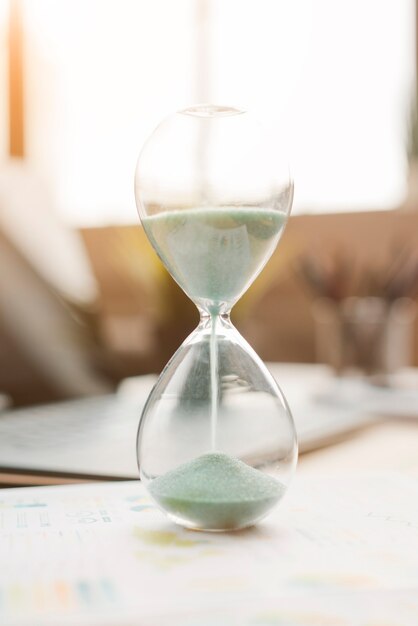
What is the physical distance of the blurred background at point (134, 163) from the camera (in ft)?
3.81

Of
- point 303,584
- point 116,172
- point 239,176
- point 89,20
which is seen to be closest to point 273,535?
point 303,584

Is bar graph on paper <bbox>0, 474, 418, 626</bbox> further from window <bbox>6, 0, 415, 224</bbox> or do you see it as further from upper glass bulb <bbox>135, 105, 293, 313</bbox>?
window <bbox>6, 0, 415, 224</bbox>

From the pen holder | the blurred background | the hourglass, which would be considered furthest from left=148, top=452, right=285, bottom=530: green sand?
the pen holder

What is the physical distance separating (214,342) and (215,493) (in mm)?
86

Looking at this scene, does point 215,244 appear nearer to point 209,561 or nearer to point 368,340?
point 209,561

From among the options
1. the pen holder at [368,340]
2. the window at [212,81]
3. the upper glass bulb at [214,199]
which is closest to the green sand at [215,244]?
the upper glass bulb at [214,199]

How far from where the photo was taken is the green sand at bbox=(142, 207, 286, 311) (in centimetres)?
43

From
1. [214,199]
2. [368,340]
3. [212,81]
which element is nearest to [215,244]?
[214,199]

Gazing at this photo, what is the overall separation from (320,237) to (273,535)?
156cm

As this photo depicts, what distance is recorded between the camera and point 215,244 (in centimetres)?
43

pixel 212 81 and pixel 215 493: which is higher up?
pixel 212 81

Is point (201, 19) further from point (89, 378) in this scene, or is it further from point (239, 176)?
point (239, 176)

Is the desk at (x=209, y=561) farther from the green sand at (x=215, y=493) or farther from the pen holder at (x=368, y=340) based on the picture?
the pen holder at (x=368, y=340)

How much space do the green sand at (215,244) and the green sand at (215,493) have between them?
10cm
